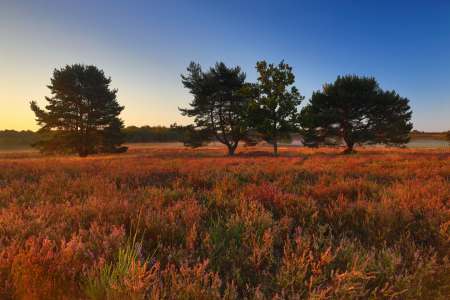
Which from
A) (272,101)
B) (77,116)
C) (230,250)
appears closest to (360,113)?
(272,101)

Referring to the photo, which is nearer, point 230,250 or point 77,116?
point 230,250

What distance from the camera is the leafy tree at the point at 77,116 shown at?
2208cm

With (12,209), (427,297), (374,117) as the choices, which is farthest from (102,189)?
(374,117)

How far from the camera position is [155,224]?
2.53 metres

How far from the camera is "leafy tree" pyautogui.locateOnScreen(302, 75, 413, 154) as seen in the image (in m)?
22.6

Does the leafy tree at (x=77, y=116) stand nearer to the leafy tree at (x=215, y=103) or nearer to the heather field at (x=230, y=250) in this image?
the leafy tree at (x=215, y=103)

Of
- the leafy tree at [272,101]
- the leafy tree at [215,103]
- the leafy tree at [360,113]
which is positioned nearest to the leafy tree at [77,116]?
the leafy tree at [215,103]

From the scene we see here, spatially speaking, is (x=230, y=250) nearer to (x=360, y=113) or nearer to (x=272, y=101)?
(x=272, y=101)

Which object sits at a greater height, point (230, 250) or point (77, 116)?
point (77, 116)

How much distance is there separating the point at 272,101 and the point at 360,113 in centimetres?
1287

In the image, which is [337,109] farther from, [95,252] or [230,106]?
[95,252]

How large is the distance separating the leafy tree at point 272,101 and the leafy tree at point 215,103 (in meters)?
1.92

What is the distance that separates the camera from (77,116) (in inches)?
875

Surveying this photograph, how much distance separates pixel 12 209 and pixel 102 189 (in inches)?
54.6
